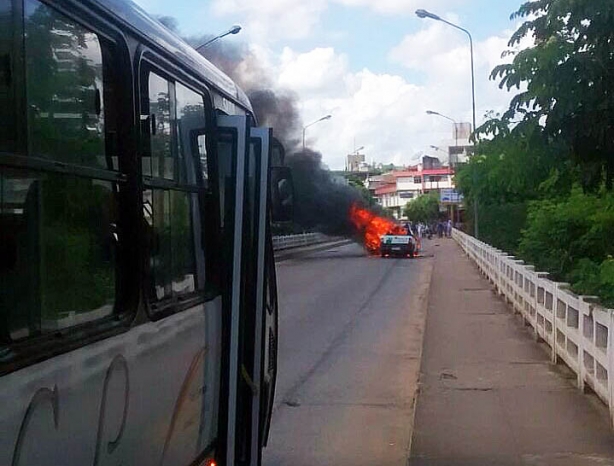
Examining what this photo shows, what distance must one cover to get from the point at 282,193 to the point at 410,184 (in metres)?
160

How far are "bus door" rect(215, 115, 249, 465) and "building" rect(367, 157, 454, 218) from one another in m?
141

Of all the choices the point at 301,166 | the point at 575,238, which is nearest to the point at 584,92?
the point at 575,238

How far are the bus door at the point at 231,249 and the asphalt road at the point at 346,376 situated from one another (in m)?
2.52

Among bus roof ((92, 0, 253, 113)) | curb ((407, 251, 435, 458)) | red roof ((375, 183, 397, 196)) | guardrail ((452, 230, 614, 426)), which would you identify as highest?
red roof ((375, 183, 397, 196))

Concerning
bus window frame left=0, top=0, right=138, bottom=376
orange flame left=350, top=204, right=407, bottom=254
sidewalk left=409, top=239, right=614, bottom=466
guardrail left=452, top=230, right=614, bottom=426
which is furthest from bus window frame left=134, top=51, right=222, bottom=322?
orange flame left=350, top=204, right=407, bottom=254

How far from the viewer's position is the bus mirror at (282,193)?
23.0 ft

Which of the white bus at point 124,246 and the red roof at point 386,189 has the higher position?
the red roof at point 386,189

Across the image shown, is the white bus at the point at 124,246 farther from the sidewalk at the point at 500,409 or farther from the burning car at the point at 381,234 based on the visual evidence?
the burning car at the point at 381,234

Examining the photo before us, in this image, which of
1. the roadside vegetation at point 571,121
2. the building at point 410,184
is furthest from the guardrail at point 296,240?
the building at point 410,184

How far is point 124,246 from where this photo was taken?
4004 mm

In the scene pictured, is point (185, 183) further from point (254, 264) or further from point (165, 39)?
point (254, 264)

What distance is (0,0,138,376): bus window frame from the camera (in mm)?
3010

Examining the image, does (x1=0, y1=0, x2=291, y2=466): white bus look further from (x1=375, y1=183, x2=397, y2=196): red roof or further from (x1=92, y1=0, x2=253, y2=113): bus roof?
(x1=375, y1=183, x2=397, y2=196): red roof

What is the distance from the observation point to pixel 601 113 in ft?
32.5
